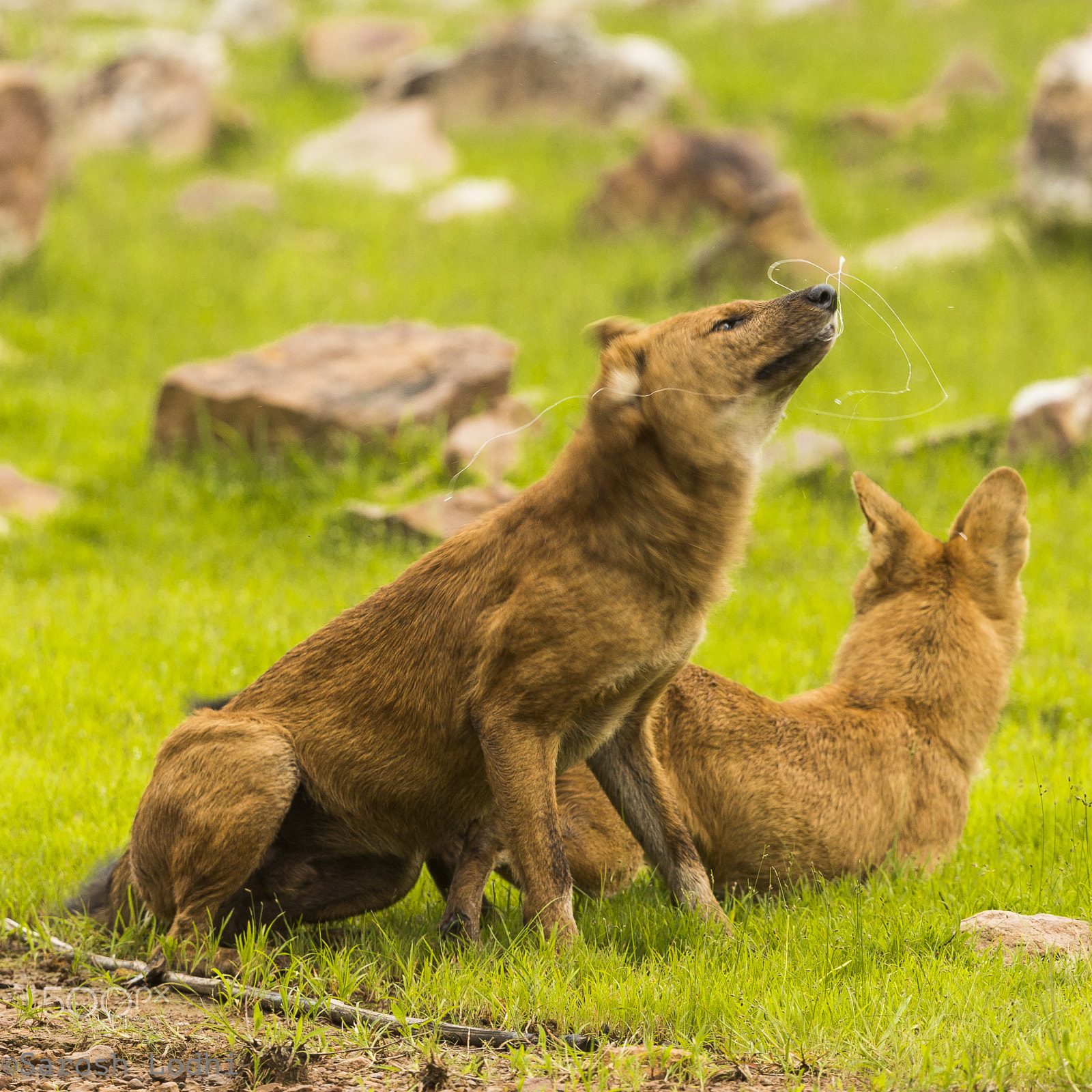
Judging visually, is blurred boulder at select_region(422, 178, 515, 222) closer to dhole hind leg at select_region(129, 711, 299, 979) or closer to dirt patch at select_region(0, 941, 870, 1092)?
dhole hind leg at select_region(129, 711, 299, 979)

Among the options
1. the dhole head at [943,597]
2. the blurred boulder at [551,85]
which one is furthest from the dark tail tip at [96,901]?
the blurred boulder at [551,85]

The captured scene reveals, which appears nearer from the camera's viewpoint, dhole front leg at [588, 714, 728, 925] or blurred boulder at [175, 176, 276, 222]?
dhole front leg at [588, 714, 728, 925]

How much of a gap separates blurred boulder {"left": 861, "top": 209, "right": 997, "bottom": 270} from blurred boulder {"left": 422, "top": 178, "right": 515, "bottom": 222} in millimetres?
4981

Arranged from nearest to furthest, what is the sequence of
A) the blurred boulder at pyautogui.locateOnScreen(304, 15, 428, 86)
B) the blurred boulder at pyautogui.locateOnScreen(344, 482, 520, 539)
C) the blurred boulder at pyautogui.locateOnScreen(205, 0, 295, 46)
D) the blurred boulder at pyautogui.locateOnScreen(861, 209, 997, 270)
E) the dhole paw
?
the dhole paw < the blurred boulder at pyautogui.locateOnScreen(344, 482, 520, 539) < the blurred boulder at pyautogui.locateOnScreen(861, 209, 997, 270) < the blurred boulder at pyautogui.locateOnScreen(304, 15, 428, 86) < the blurred boulder at pyautogui.locateOnScreen(205, 0, 295, 46)

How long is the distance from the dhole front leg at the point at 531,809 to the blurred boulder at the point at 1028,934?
49.1 inches

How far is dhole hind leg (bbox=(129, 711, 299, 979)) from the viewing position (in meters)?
4.14

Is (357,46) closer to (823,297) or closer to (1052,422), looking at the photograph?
(1052,422)

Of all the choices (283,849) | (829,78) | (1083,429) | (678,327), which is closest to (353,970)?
(283,849)

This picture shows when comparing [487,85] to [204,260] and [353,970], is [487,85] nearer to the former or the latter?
[204,260]

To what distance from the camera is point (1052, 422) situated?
9773 millimetres

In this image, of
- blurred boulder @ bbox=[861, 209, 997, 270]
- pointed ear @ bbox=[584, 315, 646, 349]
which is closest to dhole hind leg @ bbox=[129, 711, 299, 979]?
pointed ear @ bbox=[584, 315, 646, 349]

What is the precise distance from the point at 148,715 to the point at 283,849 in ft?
7.80
